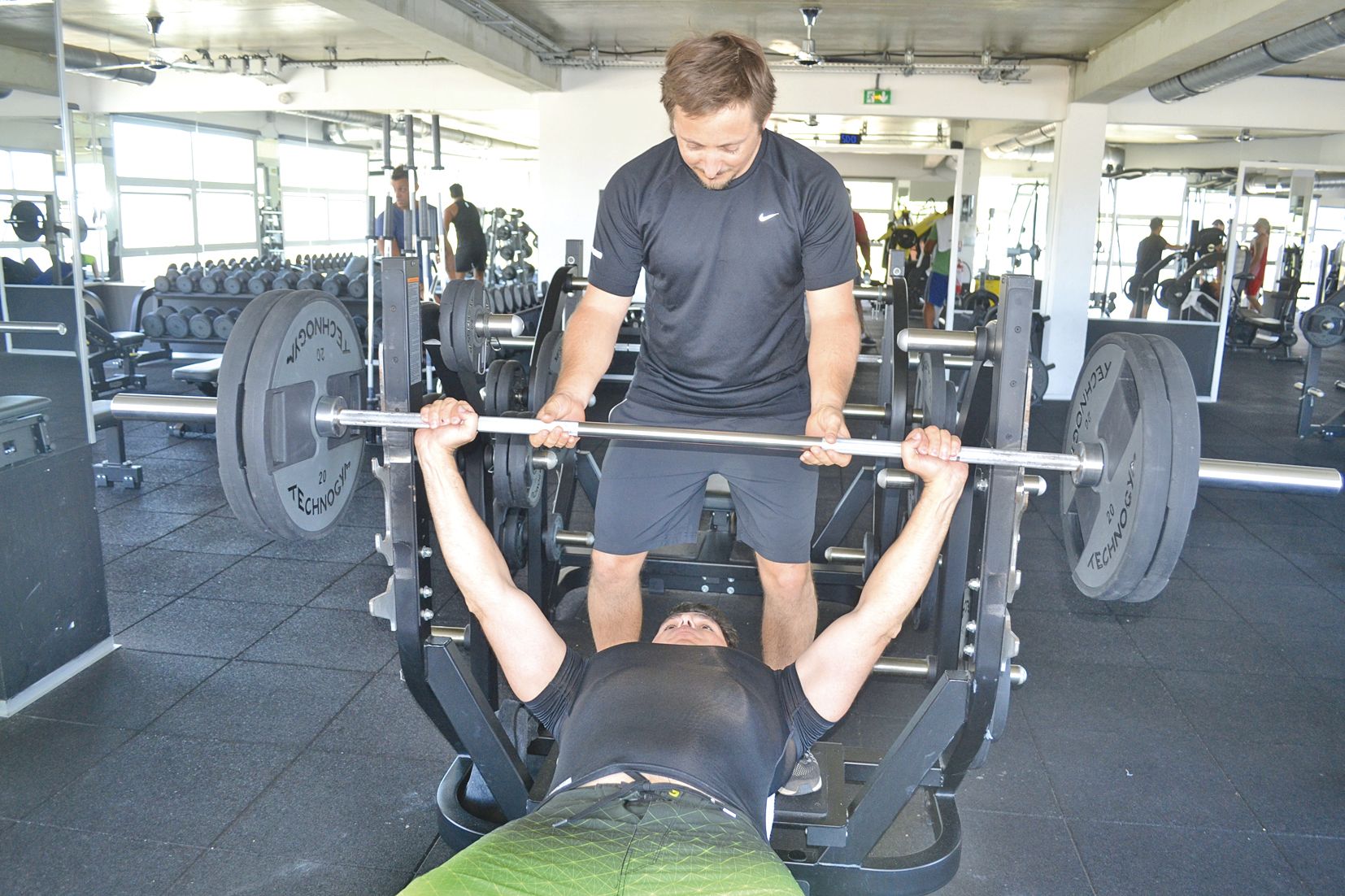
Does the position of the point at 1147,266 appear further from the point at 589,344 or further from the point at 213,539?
the point at 589,344

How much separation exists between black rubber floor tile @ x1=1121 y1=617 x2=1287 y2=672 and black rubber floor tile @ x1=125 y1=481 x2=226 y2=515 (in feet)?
10.5

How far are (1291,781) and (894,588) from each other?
4.04ft

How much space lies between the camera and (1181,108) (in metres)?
6.32

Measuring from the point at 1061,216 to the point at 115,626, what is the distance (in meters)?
5.81

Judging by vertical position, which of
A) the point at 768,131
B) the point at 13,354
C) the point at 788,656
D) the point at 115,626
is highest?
the point at 768,131

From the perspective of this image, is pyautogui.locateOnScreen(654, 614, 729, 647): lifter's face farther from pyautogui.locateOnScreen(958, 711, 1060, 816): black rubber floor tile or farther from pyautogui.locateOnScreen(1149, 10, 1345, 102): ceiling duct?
pyautogui.locateOnScreen(1149, 10, 1345, 102): ceiling duct

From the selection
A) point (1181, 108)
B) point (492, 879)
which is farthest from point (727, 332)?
point (1181, 108)

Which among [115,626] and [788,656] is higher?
[788,656]

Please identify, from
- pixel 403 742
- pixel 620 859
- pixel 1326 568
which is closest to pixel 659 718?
pixel 620 859

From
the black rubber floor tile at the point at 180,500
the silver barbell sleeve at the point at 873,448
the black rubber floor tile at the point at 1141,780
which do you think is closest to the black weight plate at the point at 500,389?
the silver barbell sleeve at the point at 873,448

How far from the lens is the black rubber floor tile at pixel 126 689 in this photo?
2.22 m

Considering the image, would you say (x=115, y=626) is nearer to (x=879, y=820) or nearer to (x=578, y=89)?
(x=879, y=820)

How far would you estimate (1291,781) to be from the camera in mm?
2084

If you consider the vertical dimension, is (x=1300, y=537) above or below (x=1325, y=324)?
below
